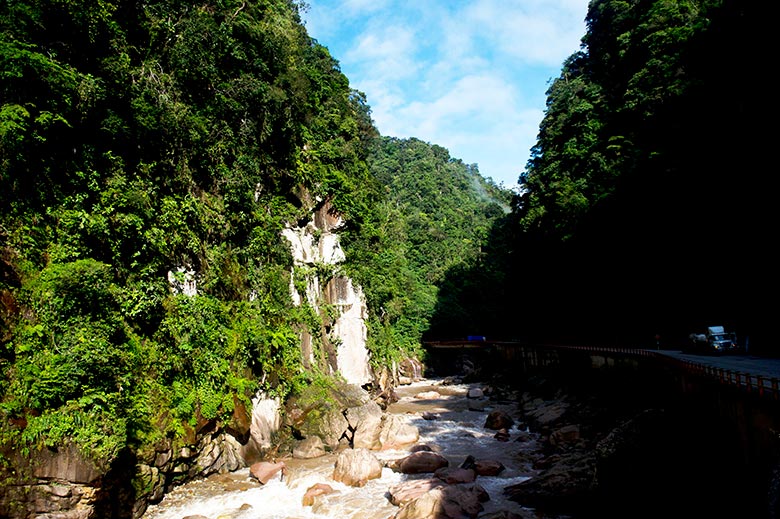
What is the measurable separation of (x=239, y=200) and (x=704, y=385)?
65.9 feet

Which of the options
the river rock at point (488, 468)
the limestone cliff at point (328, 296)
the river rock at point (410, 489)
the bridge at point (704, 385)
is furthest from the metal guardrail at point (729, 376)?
the limestone cliff at point (328, 296)

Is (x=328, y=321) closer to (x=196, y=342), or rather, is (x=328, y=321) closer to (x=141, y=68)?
(x=196, y=342)

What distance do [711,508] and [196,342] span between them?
54.7 feet

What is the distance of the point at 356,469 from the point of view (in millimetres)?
15461

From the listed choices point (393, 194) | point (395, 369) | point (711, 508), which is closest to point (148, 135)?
point (711, 508)

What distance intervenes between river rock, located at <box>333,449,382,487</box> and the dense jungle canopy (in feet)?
16.3

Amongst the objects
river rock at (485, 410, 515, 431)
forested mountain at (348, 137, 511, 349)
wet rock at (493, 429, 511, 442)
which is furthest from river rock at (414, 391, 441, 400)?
wet rock at (493, 429, 511, 442)

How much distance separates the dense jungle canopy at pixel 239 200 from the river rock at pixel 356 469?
16.3ft

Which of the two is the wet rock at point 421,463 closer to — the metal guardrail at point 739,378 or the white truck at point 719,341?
the metal guardrail at point 739,378

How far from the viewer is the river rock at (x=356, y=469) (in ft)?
50.0

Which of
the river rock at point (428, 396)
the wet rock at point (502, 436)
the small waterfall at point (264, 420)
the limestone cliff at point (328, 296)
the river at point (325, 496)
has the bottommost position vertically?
the river rock at point (428, 396)

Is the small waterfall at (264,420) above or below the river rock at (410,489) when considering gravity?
above

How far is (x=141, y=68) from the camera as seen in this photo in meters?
16.7

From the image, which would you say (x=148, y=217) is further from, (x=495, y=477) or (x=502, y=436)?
(x=502, y=436)
